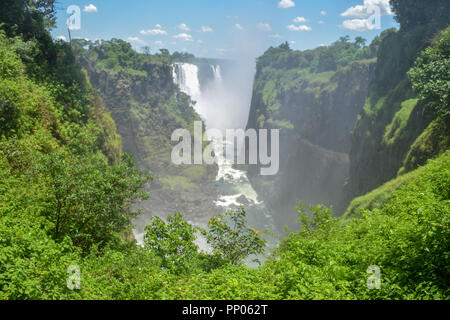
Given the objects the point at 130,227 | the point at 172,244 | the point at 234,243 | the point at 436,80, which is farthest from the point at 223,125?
the point at 172,244

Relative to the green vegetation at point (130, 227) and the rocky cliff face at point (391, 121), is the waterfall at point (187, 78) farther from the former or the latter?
the green vegetation at point (130, 227)

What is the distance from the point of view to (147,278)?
8.56 m

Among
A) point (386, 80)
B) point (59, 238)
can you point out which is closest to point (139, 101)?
point (386, 80)

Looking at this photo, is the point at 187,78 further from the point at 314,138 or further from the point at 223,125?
the point at 314,138

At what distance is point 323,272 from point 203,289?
9.81ft

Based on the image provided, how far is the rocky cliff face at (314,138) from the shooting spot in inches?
2630

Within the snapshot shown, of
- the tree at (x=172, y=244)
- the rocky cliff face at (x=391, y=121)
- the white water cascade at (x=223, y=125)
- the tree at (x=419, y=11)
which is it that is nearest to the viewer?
the tree at (x=172, y=244)

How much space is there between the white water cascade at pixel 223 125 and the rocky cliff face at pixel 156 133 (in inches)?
200

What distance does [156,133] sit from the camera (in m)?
82.8

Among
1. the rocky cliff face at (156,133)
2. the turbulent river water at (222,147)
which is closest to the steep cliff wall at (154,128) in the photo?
the rocky cliff face at (156,133)

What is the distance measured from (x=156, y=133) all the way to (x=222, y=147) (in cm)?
3350

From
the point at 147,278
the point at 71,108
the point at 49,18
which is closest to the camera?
the point at 147,278
